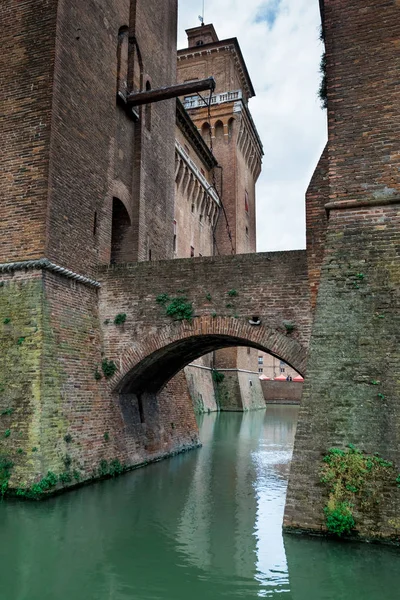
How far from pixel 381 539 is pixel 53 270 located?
7203mm

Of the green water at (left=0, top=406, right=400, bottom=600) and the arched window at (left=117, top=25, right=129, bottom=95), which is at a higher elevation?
the arched window at (left=117, top=25, right=129, bottom=95)

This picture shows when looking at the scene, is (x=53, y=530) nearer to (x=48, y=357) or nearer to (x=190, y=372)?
(x=48, y=357)

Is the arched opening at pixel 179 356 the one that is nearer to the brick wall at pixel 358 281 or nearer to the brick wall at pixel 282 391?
the brick wall at pixel 358 281

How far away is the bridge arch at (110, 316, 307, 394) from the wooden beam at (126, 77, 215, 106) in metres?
6.15

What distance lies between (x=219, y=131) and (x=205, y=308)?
28747 mm

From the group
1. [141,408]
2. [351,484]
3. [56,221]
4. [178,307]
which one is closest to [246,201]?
[141,408]

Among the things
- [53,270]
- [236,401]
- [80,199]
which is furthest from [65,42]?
[236,401]

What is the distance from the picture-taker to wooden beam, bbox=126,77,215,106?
13414mm

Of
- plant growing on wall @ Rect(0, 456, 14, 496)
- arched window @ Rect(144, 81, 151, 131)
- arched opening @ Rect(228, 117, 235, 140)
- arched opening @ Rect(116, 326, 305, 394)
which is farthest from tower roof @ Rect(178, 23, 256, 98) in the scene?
plant growing on wall @ Rect(0, 456, 14, 496)

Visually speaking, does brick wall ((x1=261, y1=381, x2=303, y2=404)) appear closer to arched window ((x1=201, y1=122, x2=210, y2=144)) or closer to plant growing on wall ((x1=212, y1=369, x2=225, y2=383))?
plant growing on wall ((x1=212, y1=369, x2=225, y2=383))

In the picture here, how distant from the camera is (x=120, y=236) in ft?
48.3

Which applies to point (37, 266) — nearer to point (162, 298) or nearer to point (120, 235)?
point (162, 298)

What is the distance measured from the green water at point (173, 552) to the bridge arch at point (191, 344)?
91.7 inches

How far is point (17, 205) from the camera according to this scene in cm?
1059
